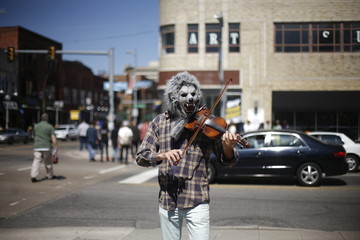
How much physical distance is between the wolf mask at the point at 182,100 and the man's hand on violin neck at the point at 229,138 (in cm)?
33

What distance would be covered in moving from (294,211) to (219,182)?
4.60 metres

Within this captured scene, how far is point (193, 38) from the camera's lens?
2434 cm

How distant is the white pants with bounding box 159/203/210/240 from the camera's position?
11.4 feet

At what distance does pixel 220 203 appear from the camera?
9.27 metres

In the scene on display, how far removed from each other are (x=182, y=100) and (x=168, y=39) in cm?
2368

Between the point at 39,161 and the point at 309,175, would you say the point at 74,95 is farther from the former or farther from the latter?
the point at 309,175

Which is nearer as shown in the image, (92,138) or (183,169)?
(183,169)

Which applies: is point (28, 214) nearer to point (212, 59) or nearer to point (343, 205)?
point (343, 205)

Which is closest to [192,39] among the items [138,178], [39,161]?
[138,178]

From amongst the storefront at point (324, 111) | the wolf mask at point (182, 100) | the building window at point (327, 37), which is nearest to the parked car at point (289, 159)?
the storefront at point (324, 111)

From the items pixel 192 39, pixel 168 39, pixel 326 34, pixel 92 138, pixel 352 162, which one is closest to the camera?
pixel 326 34

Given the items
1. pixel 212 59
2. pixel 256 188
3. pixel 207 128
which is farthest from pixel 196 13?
pixel 207 128

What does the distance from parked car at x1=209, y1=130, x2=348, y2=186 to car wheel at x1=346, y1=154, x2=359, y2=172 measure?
2.43 meters

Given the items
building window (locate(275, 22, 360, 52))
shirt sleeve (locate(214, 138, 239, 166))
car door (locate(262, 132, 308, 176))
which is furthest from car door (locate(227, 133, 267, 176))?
shirt sleeve (locate(214, 138, 239, 166))
